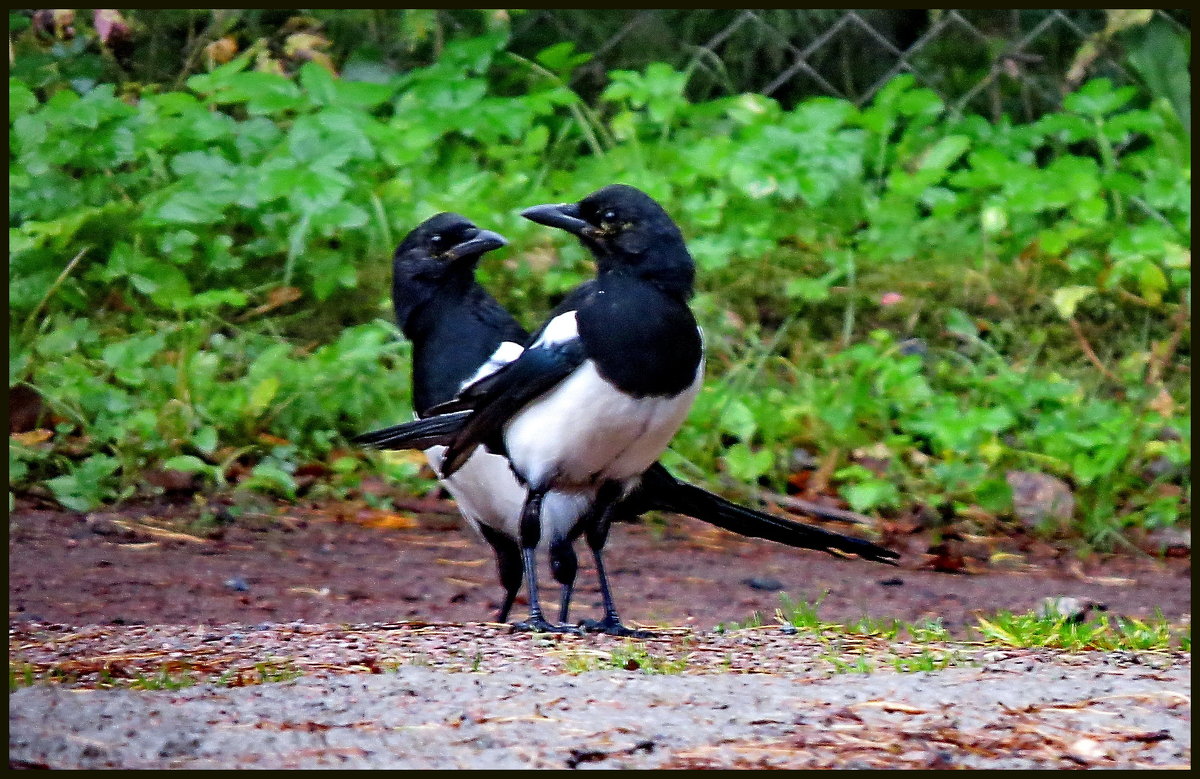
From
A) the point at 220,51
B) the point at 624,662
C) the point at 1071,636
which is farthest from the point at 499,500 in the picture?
the point at 220,51

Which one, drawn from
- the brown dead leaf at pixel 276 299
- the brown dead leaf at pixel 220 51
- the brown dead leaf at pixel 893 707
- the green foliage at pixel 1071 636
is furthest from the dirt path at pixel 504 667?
the brown dead leaf at pixel 220 51

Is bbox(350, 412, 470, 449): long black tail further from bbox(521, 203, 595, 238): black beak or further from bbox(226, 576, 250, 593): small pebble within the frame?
bbox(226, 576, 250, 593): small pebble

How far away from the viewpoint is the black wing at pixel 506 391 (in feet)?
14.2

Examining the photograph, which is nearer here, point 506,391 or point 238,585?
point 506,391

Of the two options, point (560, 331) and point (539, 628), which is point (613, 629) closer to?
point (539, 628)

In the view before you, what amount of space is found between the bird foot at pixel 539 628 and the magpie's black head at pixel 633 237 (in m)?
0.90

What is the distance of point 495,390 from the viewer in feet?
14.6

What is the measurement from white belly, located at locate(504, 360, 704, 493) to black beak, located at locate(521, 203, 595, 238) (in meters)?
0.43

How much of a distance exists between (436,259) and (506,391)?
86 centimetres

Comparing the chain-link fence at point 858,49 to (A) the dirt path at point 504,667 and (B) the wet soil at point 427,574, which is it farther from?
(A) the dirt path at point 504,667

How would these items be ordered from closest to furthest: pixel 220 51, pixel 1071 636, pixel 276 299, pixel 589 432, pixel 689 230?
pixel 1071 636
pixel 589 432
pixel 276 299
pixel 689 230
pixel 220 51

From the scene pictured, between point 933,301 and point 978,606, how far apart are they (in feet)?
8.56

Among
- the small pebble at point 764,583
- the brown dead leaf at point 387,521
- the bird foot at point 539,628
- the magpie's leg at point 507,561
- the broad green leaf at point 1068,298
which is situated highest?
the broad green leaf at point 1068,298

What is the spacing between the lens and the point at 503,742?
117 inches
